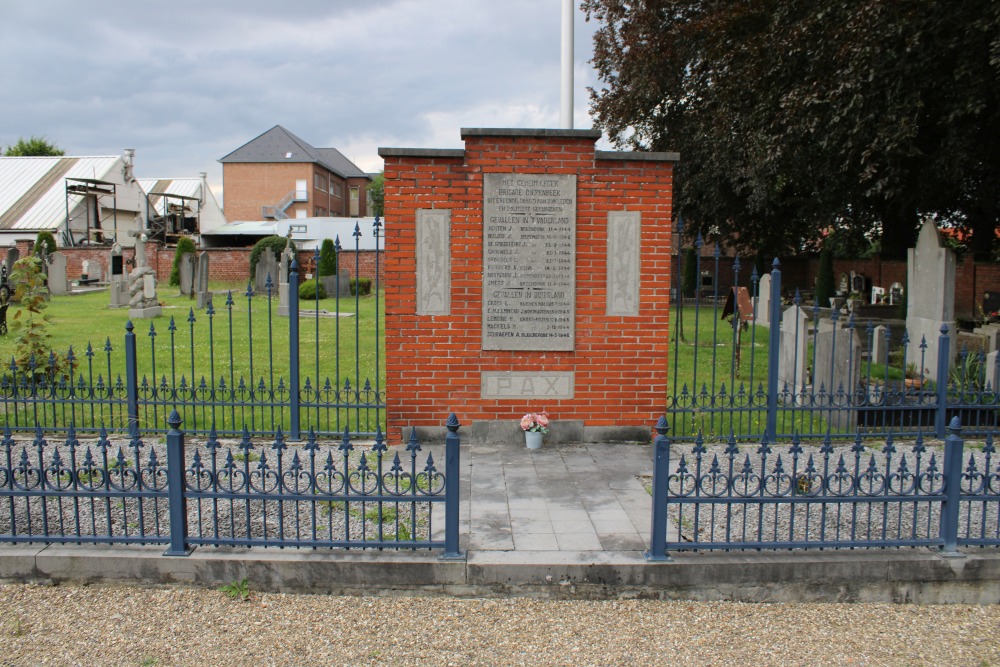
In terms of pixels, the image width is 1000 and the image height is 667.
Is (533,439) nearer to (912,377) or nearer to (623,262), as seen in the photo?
(623,262)

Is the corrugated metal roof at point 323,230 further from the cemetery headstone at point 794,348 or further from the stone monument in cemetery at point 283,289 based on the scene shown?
the cemetery headstone at point 794,348

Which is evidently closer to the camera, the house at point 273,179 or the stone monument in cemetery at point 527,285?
the stone monument in cemetery at point 527,285

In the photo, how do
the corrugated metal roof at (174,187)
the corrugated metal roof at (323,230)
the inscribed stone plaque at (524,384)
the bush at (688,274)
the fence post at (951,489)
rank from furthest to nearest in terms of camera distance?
the corrugated metal roof at (174,187) < the corrugated metal roof at (323,230) < the bush at (688,274) < the inscribed stone plaque at (524,384) < the fence post at (951,489)

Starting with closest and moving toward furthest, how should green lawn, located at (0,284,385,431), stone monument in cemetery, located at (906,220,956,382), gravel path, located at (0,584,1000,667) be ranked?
gravel path, located at (0,584,1000,667) < green lawn, located at (0,284,385,431) < stone monument in cemetery, located at (906,220,956,382)

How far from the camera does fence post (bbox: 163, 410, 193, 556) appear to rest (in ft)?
14.3

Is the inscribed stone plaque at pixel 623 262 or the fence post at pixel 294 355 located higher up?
the inscribed stone plaque at pixel 623 262

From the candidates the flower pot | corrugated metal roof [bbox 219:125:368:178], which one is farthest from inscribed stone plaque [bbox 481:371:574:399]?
corrugated metal roof [bbox 219:125:368:178]

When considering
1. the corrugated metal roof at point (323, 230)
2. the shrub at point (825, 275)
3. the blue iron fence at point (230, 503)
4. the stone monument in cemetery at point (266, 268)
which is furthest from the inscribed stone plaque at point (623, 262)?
the corrugated metal roof at point (323, 230)

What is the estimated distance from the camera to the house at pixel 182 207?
43781 mm

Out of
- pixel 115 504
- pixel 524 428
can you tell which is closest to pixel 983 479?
pixel 524 428

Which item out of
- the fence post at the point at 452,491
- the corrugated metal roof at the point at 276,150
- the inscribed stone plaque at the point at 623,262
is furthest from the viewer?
the corrugated metal roof at the point at 276,150

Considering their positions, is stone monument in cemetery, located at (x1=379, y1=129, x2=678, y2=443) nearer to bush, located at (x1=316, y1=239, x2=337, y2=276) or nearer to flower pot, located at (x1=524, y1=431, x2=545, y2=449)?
flower pot, located at (x1=524, y1=431, x2=545, y2=449)

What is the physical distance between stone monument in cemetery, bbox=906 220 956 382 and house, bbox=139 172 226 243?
3999 centimetres

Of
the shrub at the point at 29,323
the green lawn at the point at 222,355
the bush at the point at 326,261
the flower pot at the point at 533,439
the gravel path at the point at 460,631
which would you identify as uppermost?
the bush at the point at 326,261
